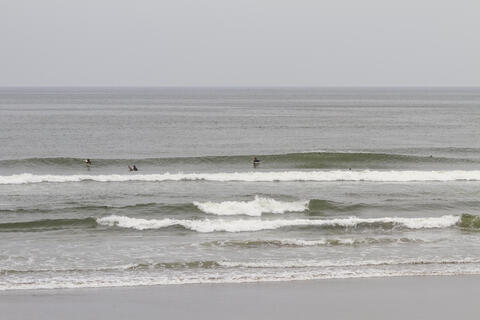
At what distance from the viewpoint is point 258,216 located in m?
26.2

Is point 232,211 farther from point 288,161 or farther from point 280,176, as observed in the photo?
point 288,161

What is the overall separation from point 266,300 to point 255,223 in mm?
9263

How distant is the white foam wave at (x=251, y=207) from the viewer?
87.7ft

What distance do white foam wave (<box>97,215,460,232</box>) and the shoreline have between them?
720cm

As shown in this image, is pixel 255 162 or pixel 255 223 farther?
pixel 255 162

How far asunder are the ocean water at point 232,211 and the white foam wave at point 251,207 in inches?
3.8

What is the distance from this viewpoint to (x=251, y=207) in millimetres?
27188

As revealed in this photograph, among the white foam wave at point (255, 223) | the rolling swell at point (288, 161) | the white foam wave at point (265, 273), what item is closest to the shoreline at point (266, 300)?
the white foam wave at point (265, 273)

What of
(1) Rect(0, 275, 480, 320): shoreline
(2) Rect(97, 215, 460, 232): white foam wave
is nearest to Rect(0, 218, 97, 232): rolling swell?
(2) Rect(97, 215, 460, 232): white foam wave

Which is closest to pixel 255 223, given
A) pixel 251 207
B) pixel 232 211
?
pixel 232 211

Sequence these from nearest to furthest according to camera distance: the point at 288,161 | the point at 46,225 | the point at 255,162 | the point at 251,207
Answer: the point at 46,225, the point at 251,207, the point at 255,162, the point at 288,161

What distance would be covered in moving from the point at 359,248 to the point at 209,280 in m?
6.26

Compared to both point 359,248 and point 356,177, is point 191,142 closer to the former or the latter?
point 356,177

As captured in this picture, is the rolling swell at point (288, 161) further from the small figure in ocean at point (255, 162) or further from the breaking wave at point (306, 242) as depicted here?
the breaking wave at point (306, 242)
